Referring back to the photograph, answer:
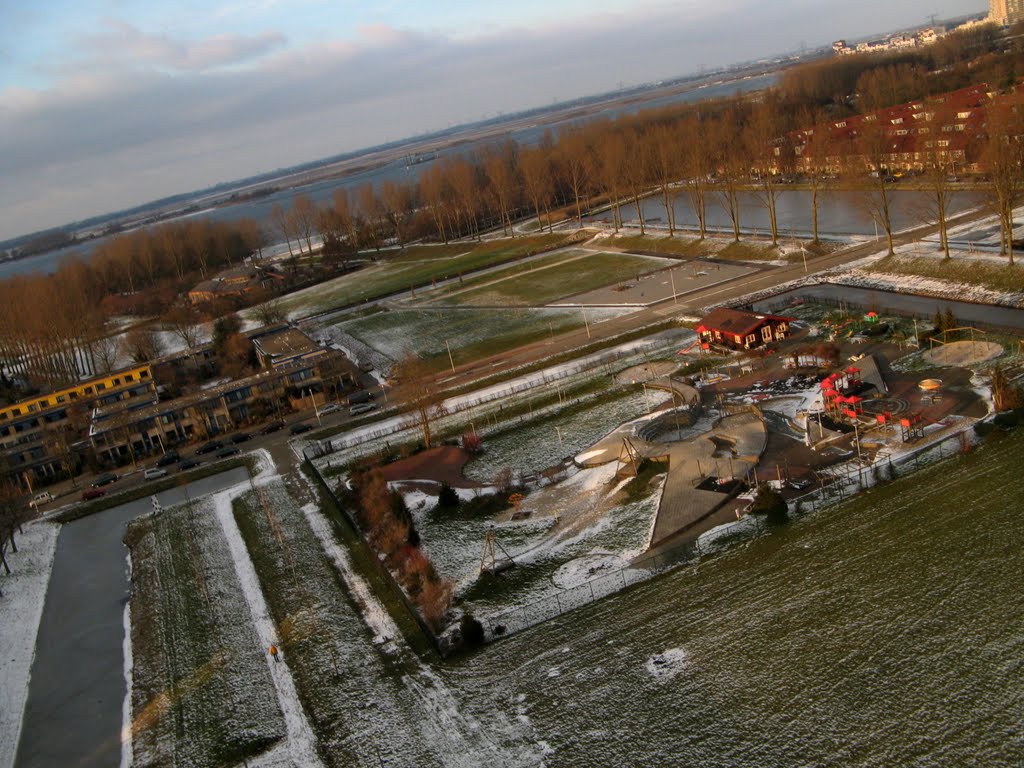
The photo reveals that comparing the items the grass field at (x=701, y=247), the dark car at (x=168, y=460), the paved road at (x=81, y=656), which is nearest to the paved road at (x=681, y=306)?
the grass field at (x=701, y=247)

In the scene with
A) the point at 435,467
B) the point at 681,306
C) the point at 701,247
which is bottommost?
the point at 435,467

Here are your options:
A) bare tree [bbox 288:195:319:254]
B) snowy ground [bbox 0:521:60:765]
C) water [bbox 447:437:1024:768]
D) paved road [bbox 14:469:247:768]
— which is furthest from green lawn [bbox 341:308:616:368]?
bare tree [bbox 288:195:319:254]

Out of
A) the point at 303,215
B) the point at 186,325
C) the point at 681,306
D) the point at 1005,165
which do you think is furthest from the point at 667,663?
the point at 303,215

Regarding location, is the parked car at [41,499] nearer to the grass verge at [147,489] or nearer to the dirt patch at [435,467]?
the grass verge at [147,489]

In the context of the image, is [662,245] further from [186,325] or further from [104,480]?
[104,480]

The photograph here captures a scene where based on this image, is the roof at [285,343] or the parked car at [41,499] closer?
the parked car at [41,499]

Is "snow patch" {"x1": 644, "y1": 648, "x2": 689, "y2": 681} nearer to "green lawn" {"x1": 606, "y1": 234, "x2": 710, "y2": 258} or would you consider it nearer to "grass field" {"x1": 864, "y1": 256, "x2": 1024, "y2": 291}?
"grass field" {"x1": 864, "y1": 256, "x2": 1024, "y2": 291}

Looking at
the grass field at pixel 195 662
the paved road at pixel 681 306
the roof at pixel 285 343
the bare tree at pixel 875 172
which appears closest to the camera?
the grass field at pixel 195 662
